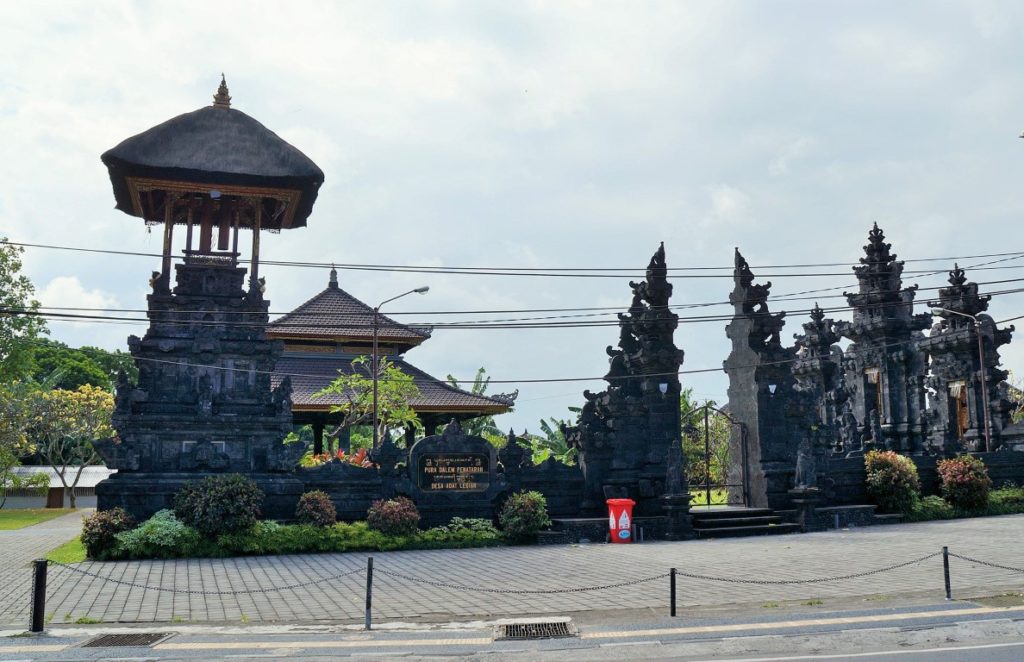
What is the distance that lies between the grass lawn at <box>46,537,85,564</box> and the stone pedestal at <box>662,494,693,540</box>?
47.4ft

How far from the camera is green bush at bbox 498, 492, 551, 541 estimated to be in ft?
70.9

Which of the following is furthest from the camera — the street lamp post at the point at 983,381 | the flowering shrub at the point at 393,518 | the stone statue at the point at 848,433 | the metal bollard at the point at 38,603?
the stone statue at the point at 848,433

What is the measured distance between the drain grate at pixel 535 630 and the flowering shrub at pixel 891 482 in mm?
17249

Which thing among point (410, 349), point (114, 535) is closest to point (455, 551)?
point (114, 535)

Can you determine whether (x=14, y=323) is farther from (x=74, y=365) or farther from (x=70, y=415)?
(x=74, y=365)

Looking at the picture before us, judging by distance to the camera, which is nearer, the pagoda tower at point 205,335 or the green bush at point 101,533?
the green bush at point 101,533

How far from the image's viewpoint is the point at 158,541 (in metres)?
19.1

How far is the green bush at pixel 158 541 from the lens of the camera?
62.3ft

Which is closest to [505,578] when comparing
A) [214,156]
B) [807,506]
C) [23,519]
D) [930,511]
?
[807,506]

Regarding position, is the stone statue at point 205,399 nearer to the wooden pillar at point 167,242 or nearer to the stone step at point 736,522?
the wooden pillar at point 167,242

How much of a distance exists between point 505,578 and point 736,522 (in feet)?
33.7

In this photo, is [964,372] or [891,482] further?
[964,372]

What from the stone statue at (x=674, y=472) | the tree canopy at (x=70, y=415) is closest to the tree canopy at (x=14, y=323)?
the tree canopy at (x=70, y=415)

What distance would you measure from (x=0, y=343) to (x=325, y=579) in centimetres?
3384
